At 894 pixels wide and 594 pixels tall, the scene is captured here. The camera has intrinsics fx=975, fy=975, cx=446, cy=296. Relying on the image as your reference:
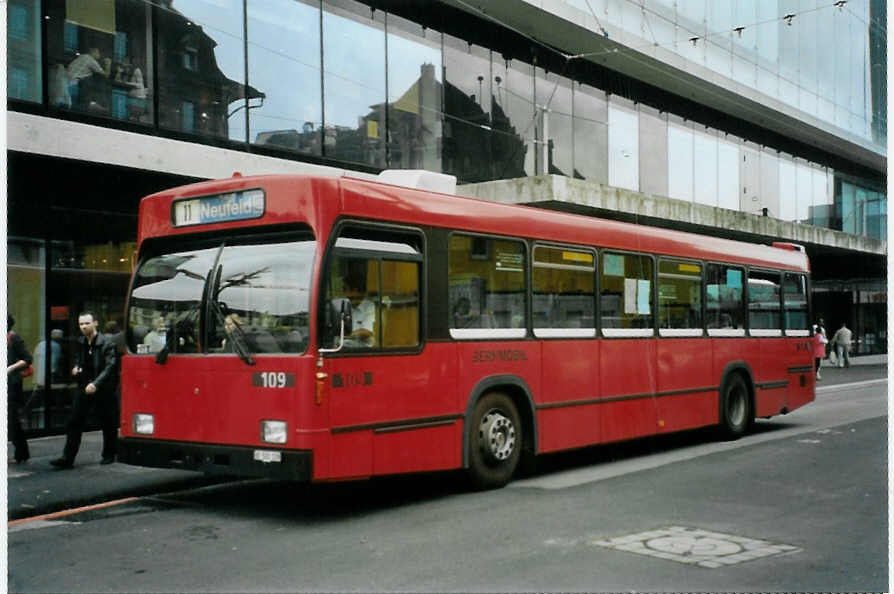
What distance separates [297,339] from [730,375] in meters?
8.23

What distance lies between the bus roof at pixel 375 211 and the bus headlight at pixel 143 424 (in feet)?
5.51

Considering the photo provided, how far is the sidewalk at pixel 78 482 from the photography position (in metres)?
9.20

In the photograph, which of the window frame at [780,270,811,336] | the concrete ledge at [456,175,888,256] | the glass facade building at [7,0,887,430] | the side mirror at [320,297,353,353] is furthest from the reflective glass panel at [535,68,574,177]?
the side mirror at [320,297,353,353]

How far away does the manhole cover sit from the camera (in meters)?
6.62

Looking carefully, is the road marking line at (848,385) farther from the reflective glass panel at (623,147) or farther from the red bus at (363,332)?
the red bus at (363,332)

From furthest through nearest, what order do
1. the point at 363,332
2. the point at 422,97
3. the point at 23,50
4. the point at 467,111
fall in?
the point at 467,111 → the point at 422,97 → the point at 23,50 → the point at 363,332

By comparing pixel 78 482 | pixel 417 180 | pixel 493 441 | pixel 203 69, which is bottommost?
pixel 78 482

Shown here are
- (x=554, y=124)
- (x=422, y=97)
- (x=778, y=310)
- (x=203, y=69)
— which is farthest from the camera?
(x=554, y=124)

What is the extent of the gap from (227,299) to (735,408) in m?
8.70

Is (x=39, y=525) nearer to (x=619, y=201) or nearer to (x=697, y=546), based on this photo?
(x=697, y=546)

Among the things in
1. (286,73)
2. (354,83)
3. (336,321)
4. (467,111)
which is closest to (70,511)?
(336,321)

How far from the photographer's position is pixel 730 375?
14.2m

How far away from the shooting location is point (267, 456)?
25.9 feet

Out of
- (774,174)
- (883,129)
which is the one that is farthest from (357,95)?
(883,129)
